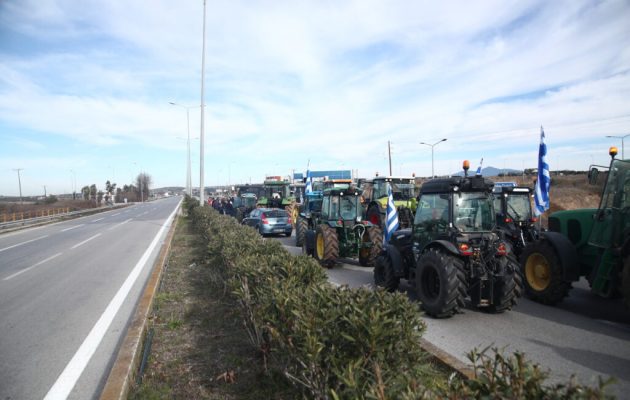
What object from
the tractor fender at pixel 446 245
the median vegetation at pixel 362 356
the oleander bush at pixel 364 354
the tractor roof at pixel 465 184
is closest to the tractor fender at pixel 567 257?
the tractor roof at pixel 465 184

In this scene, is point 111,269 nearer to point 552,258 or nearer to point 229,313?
point 229,313

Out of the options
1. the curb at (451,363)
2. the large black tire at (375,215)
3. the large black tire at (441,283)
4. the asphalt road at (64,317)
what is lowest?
the asphalt road at (64,317)

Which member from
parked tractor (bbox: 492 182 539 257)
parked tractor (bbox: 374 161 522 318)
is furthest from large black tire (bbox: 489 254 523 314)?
parked tractor (bbox: 492 182 539 257)

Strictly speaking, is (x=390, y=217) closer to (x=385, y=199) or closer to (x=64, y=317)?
(x=64, y=317)

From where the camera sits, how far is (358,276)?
34.0 ft

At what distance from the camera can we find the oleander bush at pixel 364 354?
7.43 feet

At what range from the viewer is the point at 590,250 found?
7207 mm

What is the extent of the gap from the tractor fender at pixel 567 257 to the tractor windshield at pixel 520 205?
446cm

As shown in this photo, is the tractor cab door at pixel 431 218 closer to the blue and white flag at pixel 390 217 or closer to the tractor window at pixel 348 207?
the blue and white flag at pixel 390 217

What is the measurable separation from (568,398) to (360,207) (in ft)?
34.6

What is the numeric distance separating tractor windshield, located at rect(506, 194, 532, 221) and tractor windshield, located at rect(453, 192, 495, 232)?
15.7ft

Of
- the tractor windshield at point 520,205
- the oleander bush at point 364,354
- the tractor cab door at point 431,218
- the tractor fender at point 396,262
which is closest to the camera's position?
the oleander bush at point 364,354

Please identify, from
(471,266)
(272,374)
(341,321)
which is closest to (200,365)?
(272,374)

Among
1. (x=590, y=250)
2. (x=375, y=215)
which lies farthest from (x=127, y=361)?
(x=375, y=215)
